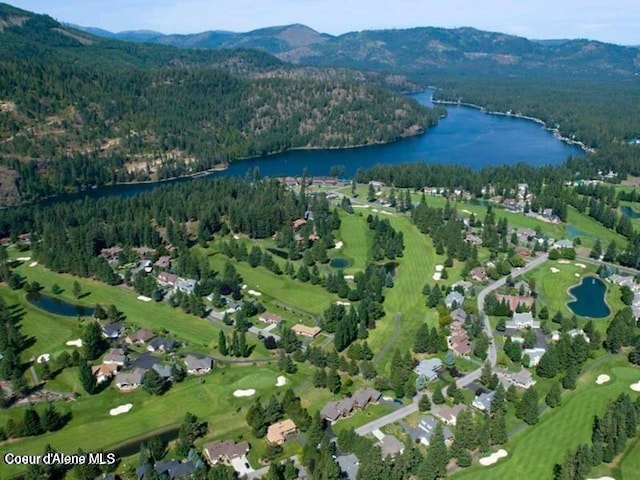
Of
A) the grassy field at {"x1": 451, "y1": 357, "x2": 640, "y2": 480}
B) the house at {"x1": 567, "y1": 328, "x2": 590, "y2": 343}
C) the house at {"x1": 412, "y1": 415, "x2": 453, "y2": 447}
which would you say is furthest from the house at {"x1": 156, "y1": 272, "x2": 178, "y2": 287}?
the house at {"x1": 567, "y1": 328, "x2": 590, "y2": 343}

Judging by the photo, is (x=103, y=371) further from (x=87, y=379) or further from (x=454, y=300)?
(x=454, y=300)

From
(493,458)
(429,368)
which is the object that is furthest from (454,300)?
(493,458)

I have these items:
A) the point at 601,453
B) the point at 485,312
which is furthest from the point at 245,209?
the point at 601,453

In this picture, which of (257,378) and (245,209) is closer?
(257,378)

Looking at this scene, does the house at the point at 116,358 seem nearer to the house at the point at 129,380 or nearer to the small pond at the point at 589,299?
the house at the point at 129,380

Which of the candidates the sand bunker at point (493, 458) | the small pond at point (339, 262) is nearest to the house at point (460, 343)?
the sand bunker at point (493, 458)

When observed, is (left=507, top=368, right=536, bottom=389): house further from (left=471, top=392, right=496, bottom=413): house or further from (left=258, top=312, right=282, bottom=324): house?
(left=258, top=312, right=282, bottom=324): house

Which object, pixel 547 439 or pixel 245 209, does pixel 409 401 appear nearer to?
pixel 547 439
